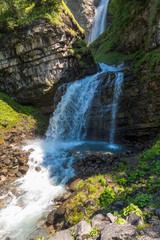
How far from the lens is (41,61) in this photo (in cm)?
1296

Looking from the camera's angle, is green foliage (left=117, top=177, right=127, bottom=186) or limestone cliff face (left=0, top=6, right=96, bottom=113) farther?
limestone cliff face (left=0, top=6, right=96, bottom=113)

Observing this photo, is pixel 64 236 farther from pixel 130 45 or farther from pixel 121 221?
pixel 130 45

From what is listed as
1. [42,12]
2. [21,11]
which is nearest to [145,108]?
[42,12]

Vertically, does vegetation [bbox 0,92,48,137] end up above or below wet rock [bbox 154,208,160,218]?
above

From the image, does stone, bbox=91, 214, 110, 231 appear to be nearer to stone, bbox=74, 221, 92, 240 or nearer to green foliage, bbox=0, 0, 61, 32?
stone, bbox=74, 221, 92, 240

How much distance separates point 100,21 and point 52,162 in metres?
38.9

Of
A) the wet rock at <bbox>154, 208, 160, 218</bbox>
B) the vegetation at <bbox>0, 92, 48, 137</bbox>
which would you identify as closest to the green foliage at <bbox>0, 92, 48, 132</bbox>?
the vegetation at <bbox>0, 92, 48, 137</bbox>

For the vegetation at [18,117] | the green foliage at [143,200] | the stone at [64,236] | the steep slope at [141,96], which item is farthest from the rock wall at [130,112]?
the stone at [64,236]

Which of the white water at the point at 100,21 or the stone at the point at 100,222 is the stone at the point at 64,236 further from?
the white water at the point at 100,21

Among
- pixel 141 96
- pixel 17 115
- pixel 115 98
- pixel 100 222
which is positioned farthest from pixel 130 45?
pixel 100 222

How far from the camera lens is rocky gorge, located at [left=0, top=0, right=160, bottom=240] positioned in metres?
3.34

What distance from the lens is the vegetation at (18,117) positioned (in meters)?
12.5

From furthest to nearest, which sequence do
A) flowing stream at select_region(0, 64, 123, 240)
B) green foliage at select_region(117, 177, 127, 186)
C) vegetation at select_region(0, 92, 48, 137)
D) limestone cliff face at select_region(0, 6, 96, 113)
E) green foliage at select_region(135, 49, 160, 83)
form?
1. vegetation at select_region(0, 92, 48, 137)
2. limestone cliff face at select_region(0, 6, 96, 113)
3. green foliage at select_region(135, 49, 160, 83)
4. flowing stream at select_region(0, 64, 123, 240)
5. green foliage at select_region(117, 177, 127, 186)

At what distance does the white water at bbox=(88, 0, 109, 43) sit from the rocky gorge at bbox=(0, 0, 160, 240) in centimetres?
1945
